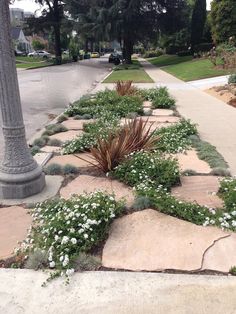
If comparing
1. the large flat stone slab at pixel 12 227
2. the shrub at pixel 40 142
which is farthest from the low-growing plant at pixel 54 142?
the large flat stone slab at pixel 12 227

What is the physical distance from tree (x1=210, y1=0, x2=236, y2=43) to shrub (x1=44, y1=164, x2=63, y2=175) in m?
23.1

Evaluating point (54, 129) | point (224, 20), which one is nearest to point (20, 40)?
point (224, 20)

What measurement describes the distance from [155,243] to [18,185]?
1663mm

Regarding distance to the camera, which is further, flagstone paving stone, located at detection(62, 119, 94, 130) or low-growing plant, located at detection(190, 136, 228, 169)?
flagstone paving stone, located at detection(62, 119, 94, 130)

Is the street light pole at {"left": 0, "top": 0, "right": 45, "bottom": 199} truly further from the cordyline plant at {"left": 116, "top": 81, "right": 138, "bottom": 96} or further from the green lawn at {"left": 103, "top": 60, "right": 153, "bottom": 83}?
the green lawn at {"left": 103, "top": 60, "right": 153, "bottom": 83}

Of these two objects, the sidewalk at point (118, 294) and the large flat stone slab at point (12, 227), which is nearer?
the sidewalk at point (118, 294)

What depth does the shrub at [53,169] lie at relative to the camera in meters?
4.79

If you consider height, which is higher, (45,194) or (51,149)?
(45,194)

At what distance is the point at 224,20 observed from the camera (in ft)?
81.8

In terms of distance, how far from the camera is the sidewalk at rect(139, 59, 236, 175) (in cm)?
600

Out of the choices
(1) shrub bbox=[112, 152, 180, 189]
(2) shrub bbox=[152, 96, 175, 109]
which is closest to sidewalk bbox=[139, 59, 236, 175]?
(2) shrub bbox=[152, 96, 175, 109]

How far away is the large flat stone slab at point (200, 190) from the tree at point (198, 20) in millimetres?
34130

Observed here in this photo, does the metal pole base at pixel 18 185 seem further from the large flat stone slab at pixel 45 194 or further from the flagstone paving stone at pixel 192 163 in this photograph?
the flagstone paving stone at pixel 192 163

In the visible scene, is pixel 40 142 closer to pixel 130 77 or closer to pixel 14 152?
pixel 14 152
